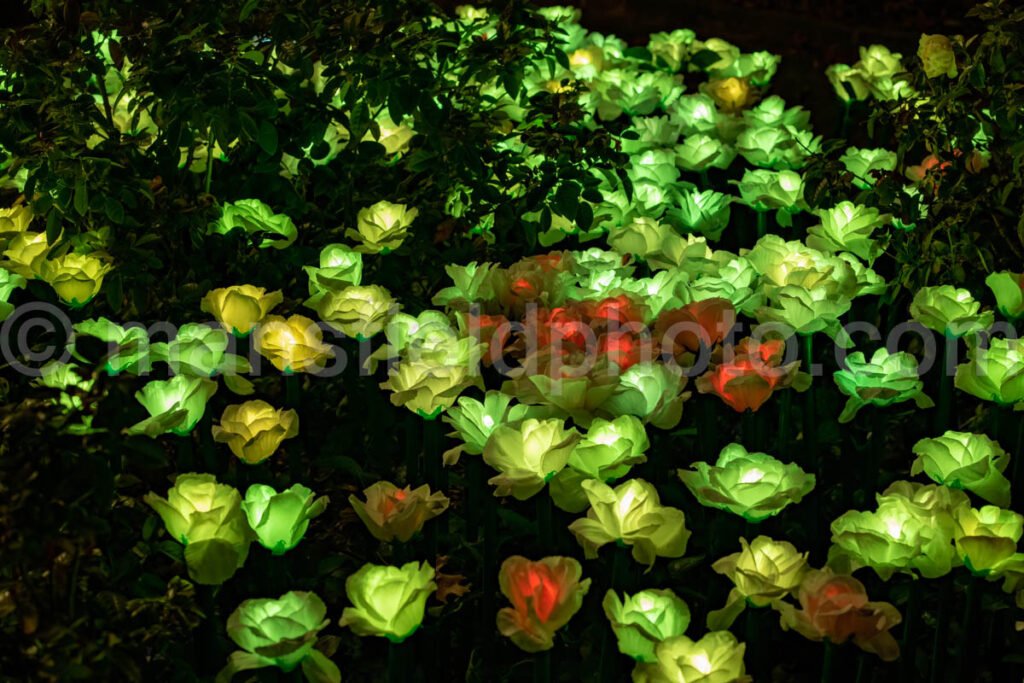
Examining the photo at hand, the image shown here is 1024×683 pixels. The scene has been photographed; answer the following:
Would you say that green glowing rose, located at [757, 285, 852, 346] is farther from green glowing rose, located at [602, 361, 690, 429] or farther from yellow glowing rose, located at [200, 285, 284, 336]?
yellow glowing rose, located at [200, 285, 284, 336]

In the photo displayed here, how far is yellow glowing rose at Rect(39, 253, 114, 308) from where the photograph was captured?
235 cm

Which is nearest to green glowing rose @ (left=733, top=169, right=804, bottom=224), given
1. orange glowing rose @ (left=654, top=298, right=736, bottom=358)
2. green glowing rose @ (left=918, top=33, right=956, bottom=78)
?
green glowing rose @ (left=918, top=33, right=956, bottom=78)

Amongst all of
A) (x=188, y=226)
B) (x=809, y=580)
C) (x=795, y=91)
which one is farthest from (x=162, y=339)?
(x=795, y=91)

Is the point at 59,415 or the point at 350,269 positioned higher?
the point at 59,415

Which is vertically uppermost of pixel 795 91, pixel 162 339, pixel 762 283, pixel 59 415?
pixel 59 415

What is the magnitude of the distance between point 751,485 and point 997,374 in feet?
1.69

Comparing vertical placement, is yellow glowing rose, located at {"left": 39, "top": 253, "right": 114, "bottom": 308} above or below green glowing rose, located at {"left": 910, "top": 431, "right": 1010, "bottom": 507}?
above

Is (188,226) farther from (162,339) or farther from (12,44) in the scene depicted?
(12,44)

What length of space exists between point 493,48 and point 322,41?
348mm

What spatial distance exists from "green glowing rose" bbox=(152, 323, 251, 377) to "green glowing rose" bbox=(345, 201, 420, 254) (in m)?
0.39

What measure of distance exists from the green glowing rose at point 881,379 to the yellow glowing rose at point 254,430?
91 centimetres

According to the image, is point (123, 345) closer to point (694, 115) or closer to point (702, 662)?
point (702, 662)

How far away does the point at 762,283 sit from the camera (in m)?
2.34

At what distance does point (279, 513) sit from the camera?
1793mm
